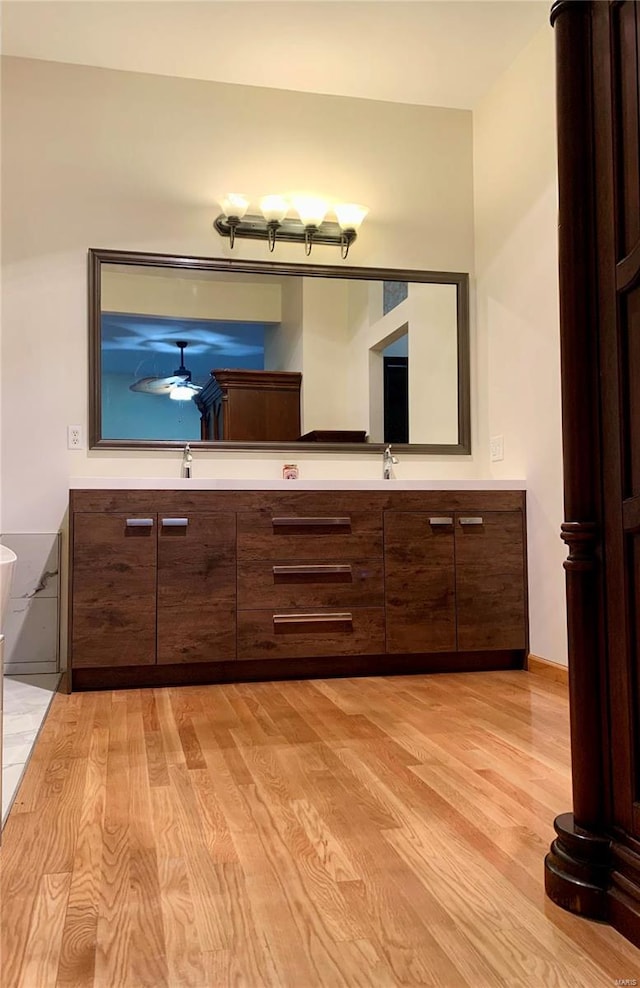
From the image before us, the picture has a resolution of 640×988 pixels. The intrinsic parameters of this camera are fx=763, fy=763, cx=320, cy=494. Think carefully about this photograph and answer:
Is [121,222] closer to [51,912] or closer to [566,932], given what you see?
[51,912]

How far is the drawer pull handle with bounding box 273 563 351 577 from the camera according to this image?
3.01 meters

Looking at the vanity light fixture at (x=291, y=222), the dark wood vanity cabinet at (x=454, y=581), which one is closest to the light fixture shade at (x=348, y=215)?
the vanity light fixture at (x=291, y=222)

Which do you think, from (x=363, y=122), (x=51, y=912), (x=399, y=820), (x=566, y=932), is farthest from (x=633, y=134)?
(x=363, y=122)

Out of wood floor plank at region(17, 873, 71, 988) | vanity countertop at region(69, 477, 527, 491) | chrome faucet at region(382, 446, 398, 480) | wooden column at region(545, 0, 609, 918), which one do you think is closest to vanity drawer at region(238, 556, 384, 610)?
vanity countertop at region(69, 477, 527, 491)

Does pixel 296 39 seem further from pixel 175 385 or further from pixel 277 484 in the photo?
pixel 277 484

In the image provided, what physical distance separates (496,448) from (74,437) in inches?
74.8

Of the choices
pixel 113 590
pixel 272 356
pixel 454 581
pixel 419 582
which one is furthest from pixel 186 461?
pixel 454 581

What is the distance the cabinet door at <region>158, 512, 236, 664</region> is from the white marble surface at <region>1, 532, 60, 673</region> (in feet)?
2.09

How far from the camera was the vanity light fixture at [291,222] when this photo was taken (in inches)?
136

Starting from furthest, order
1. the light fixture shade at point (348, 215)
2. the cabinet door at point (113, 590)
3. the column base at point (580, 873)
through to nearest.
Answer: the light fixture shade at point (348, 215) → the cabinet door at point (113, 590) → the column base at point (580, 873)

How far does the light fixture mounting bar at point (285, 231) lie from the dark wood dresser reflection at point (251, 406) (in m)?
0.64

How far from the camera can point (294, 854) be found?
1436mm

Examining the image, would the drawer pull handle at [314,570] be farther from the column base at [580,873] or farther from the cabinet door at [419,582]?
the column base at [580,873]

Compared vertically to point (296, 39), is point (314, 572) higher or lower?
lower
